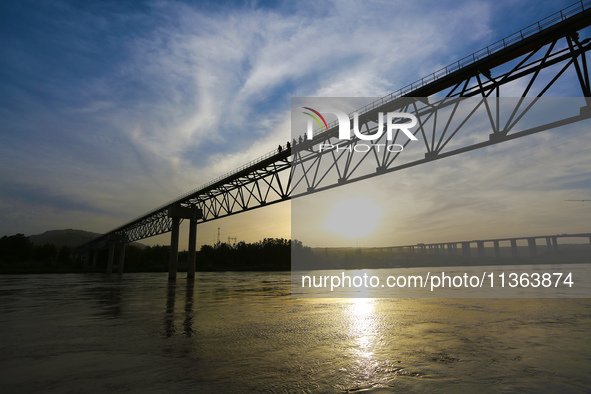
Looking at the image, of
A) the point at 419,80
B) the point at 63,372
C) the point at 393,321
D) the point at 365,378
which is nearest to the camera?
the point at 365,378

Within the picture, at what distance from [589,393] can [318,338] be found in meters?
4.65

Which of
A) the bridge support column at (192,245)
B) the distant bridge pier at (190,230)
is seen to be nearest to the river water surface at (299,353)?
the bridge support column at (192,245)

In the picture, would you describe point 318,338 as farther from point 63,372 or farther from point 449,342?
point 63,372

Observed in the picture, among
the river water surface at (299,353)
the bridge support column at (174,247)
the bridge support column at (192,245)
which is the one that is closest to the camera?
the river water surface at (299,353)

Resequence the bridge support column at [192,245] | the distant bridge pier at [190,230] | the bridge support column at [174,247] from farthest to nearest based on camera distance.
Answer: the distant bridge pier at [190,230] → the bridge support column at [192,245] → the bridge support column at [174,247]

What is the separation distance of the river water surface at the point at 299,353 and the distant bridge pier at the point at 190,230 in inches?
1411

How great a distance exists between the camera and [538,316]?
10.4 m

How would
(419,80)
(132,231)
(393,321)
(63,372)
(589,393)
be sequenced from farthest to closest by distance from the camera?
(132,231) < (419,80) < (393,321) < (63,372) < (589,393)

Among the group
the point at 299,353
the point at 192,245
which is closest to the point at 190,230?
the point at 192,245

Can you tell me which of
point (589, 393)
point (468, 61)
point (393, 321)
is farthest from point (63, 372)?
point (468, 61)

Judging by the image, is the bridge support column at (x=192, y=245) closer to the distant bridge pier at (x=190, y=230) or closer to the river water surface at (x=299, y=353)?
the distant bridge pier at (x=190, y=230)

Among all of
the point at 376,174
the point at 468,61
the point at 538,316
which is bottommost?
the point at 538,316

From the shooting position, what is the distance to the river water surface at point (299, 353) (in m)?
4.52

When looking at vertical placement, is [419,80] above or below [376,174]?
above
